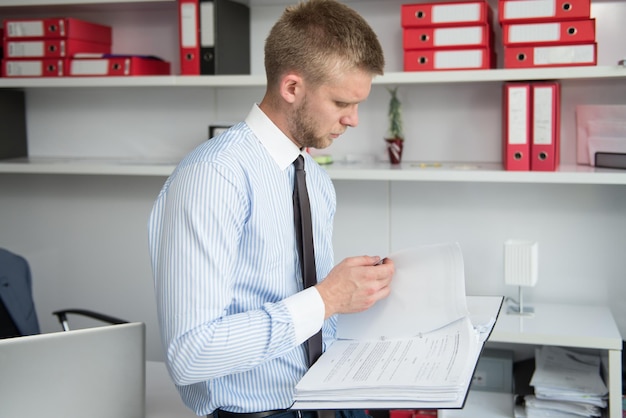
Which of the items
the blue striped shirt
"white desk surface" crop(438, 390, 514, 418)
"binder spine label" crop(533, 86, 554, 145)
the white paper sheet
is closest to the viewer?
the blue striped shirt

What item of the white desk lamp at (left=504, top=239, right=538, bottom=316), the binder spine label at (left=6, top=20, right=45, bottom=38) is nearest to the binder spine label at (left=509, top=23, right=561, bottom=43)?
the white desk lamp at (left=504, top=239, right=538, bottom=316)

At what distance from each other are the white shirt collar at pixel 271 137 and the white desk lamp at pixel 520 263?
1.38 meters

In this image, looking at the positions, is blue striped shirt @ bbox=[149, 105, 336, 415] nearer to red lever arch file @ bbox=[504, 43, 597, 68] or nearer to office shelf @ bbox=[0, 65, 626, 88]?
office shelf @ bbox=[0, 65, 626, 88]

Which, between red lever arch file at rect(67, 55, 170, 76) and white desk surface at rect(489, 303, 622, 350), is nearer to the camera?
white desk surface at rect(489, 303, 622, 350)

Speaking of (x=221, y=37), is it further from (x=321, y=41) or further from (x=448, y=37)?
(x=321, y=41)

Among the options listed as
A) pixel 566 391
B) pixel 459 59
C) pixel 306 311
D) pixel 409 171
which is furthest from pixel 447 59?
pixel 306 311

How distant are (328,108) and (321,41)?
126 millimetres

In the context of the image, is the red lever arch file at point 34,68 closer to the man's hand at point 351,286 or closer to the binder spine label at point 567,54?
the binder spine label at point 567,54

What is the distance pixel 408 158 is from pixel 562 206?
60 cm

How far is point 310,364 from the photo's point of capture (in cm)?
145

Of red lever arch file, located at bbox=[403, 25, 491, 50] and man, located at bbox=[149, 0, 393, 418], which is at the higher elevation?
red lever arch file, located at bbox=[403, 25, 491, 50]

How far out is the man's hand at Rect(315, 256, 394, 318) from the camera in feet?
4.43

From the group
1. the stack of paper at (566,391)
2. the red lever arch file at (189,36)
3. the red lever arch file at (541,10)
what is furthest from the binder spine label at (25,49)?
the stack of paper at (566,391)

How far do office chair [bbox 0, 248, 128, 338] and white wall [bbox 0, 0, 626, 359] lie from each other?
2.58 ft
